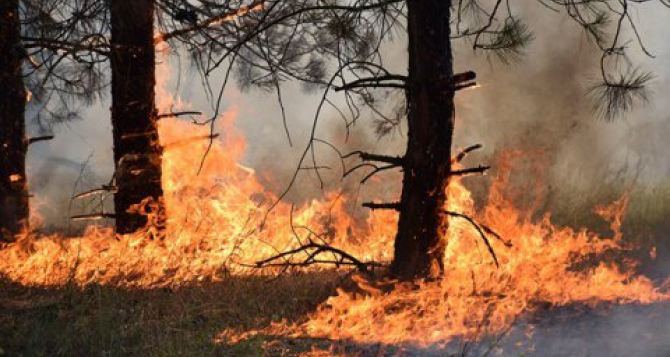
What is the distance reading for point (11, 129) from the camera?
25.9ft

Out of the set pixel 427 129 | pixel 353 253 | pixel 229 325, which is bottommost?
pixel 229 325

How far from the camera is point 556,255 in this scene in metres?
6.27

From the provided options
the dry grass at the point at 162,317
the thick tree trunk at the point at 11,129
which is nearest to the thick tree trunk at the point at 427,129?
the dry grass at the point at 162,317

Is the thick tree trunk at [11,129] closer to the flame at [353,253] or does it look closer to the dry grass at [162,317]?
the flame at [353,253]

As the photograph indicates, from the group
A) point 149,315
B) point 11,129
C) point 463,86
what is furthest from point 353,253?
point 11,129

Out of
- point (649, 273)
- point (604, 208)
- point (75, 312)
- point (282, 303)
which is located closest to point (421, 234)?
point (282, 303)

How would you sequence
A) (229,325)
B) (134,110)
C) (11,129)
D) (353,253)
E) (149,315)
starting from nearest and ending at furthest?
(229,325)
(149,315)
(134,110)
(353,253)
(11,129)

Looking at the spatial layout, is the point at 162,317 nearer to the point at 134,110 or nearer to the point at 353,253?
the point at 353,253

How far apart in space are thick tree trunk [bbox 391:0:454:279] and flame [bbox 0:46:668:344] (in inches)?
16.5

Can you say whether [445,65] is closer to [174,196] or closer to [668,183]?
[174,196]

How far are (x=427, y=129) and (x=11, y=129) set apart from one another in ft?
16.2

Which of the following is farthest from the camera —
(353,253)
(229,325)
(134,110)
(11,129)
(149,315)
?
(11,129)

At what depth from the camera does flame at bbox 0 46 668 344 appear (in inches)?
199

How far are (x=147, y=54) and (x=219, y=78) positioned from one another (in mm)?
15321
